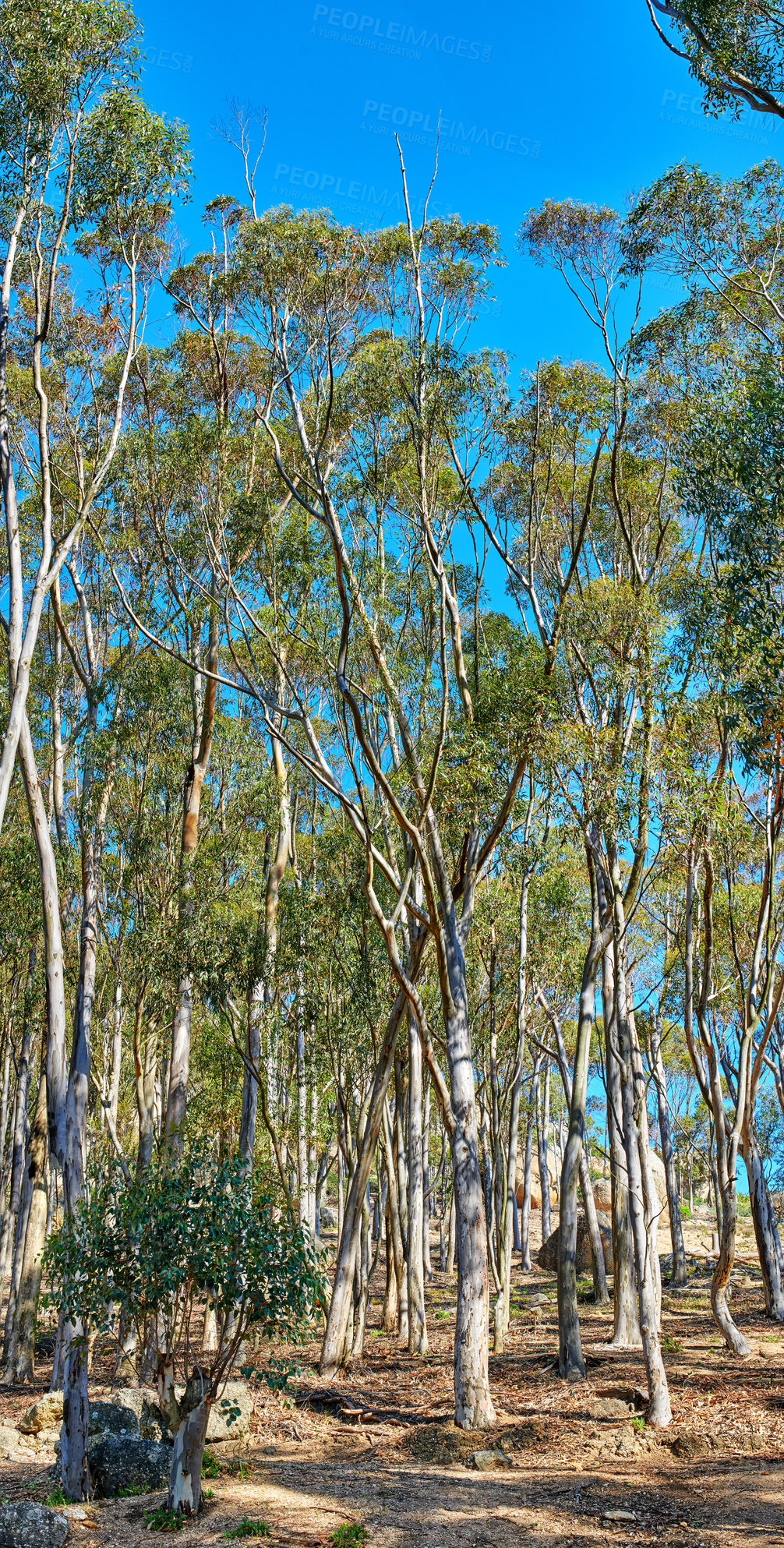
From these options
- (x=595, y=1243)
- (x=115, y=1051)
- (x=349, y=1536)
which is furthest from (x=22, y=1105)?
(x=349, y=1536)

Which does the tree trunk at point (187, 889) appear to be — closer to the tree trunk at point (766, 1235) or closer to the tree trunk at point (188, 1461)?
the tree trunk at point (188, 1461)

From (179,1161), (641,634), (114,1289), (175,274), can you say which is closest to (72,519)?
(175,274)

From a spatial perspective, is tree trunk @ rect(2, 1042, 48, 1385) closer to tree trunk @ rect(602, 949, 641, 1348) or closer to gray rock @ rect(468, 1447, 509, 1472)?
gray rock @ rect(468, 1447, 509, 1472)

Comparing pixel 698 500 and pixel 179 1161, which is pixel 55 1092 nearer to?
pixel 179 1161

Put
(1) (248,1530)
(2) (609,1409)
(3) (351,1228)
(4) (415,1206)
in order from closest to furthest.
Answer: (1) (248,1530)
(2) (609,1409)
(3) (351,1228)
(4) (415,1206)

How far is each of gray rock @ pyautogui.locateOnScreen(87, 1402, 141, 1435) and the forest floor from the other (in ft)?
2.18

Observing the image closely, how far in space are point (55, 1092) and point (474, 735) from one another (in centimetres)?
684

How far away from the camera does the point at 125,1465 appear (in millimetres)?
10258

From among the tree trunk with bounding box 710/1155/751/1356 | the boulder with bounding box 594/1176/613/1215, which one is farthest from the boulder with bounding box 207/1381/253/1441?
the boulder with bounding box 594/1176/613/1215

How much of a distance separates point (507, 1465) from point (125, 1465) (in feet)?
13.0

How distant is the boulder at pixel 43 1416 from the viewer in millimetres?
13125

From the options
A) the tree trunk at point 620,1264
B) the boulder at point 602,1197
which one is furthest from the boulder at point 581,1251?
the tree trunk at point 620,1264

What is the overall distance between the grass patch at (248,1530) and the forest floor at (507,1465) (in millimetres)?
88

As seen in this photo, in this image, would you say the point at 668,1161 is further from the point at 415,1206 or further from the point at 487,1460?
the point at 487,1460
